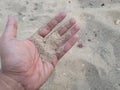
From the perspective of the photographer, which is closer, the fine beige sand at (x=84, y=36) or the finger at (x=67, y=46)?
the finger at (x=67, y=46)

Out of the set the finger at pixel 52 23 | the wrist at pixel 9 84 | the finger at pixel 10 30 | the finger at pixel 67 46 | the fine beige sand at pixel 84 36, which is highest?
the finger at pixel 10 30

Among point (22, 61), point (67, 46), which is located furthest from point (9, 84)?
point (67, 46)

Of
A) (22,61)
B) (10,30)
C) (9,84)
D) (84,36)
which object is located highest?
(10,30)

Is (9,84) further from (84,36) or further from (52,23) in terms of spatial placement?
(84,36)

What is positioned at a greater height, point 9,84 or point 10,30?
point 10,30

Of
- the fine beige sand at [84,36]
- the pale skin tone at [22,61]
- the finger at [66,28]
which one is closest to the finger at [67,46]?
the pale skin tone at [22,61]

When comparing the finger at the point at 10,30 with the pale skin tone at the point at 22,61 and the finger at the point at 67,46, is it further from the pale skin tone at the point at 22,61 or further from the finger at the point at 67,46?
the finger at the point at 67,46

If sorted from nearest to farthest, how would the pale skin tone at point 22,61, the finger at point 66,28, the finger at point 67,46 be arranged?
the pale skin tone at point 22,61, the finger at point 67,46, the finger at point 66,28

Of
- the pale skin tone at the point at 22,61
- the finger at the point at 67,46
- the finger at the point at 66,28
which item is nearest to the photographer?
the pale skin tone at the point at 22,61

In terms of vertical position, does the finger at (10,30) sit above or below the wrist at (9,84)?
above

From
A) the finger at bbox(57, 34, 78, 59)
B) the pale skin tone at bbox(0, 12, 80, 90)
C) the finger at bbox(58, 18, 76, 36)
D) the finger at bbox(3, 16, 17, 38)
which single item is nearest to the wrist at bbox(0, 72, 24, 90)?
the pale skin tone at bbox(0, 12, 80, 90)
